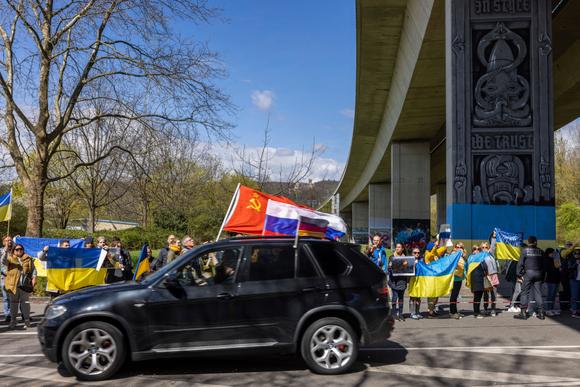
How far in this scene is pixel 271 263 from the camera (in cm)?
→ 714

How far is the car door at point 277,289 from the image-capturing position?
6840 millimetres

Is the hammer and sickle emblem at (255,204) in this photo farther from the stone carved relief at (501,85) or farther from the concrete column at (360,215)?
the concrete column at (360,215)

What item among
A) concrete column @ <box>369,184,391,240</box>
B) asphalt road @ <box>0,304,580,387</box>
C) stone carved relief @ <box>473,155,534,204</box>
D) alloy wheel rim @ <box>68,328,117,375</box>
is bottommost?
asphalt road @ <box>0,304,580,387</box>

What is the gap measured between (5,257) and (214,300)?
624 centimetres

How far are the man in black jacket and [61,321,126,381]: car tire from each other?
8.42 m

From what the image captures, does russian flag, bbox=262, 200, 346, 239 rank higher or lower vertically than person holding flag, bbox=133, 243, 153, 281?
higher

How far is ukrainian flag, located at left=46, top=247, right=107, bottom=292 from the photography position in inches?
463

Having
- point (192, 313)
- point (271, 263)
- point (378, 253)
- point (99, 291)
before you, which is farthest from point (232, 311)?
point (378, 253)

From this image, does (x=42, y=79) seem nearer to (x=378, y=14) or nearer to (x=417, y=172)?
(x=378, y=14)

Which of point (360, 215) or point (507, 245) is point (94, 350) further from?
point (360, 215)

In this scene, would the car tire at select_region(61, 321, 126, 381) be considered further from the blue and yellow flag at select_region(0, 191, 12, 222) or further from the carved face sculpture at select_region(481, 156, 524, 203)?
the carved face sculpture at select_region(481, 156, 524, 203)

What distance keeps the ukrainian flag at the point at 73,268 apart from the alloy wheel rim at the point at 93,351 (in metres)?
5.66

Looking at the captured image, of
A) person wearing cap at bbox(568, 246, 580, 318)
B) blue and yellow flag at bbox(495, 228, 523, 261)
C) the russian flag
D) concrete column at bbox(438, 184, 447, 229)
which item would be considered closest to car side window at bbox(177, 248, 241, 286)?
the russian flag

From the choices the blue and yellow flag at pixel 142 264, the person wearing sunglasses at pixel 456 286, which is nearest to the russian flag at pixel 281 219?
the person wearing sunglasses at pixel 456 286
